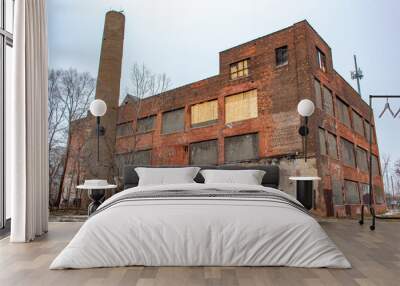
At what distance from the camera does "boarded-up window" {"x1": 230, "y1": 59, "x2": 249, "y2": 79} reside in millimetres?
4660

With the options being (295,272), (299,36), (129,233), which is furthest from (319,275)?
(299,36)

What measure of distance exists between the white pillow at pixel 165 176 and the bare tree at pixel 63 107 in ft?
4.26

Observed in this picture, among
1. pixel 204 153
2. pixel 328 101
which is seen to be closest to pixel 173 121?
pixel 204 153

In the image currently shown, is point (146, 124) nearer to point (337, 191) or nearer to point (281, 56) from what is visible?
point (281, 56)

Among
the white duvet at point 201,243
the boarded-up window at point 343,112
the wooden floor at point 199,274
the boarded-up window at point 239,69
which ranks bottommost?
the wooden floor at point 199,274

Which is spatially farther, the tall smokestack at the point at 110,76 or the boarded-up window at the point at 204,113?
the tall smokestack at the point at 110,76

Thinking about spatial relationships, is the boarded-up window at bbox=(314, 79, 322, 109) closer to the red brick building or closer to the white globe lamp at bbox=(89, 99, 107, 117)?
the red brick building

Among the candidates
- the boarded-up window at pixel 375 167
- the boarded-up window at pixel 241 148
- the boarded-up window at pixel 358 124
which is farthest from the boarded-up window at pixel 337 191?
the boarded-up window at pixel 241 148

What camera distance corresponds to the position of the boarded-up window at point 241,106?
457 cm

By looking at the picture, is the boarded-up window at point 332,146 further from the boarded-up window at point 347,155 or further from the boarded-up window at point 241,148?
the boarded-up window at point 241,148

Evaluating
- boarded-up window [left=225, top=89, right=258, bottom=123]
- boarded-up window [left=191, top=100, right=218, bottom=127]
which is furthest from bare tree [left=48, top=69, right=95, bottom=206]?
boarded-up window [left=225, top=89, right=258, bottom=123]

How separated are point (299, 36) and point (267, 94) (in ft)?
2.77

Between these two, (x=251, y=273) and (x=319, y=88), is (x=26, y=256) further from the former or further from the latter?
(x=319, y=88)

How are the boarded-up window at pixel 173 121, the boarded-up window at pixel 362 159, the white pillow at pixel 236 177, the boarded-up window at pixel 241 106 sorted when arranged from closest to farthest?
the white pillow at pixel 236 177
the boarded-up window at pixel 362 159
the boarded-up window at pixel 241 106
the boarded-up window at pixel 173 121
